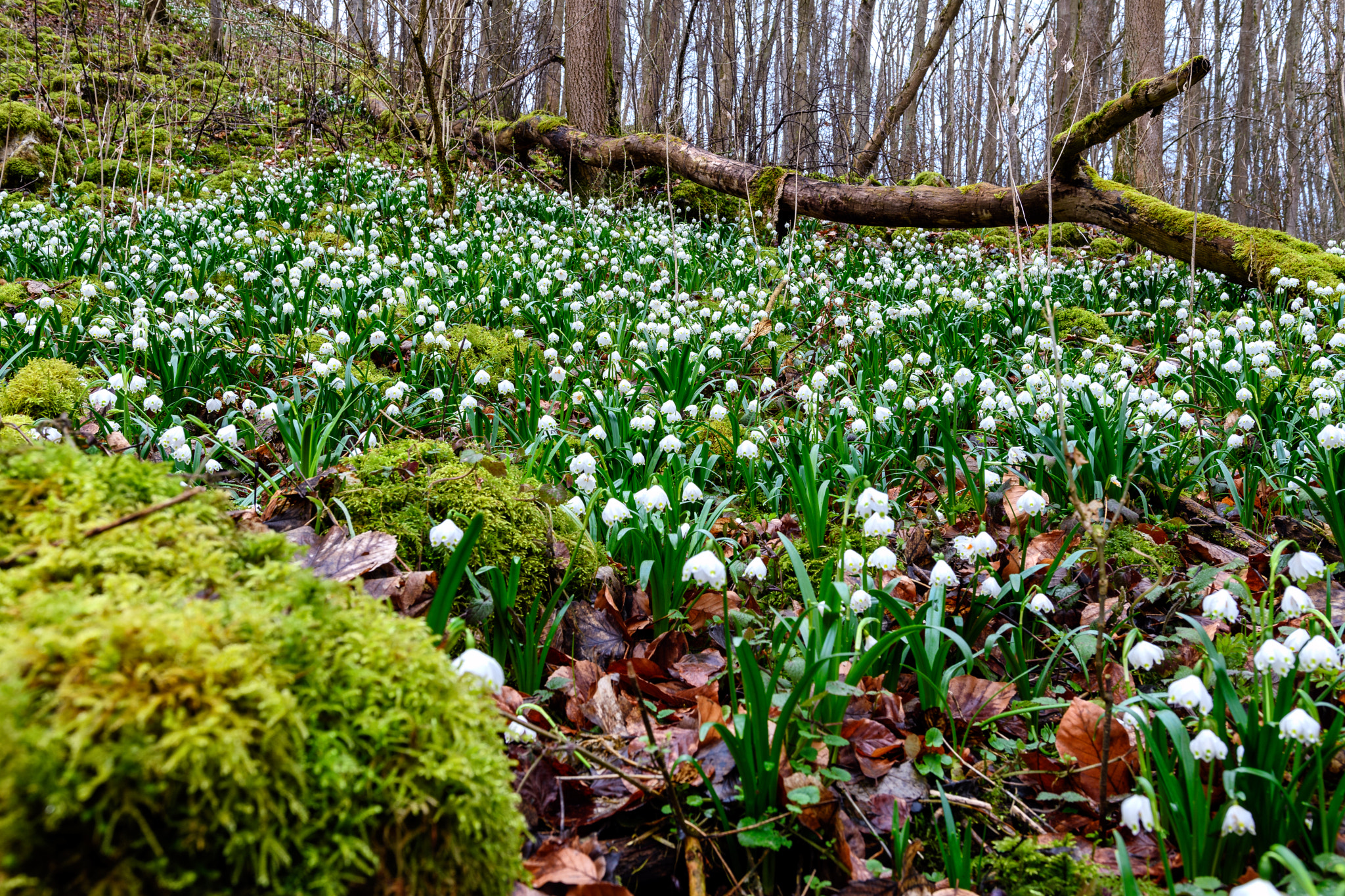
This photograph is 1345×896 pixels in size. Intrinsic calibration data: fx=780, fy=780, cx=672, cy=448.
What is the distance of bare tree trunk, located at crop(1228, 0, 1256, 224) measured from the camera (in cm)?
1634

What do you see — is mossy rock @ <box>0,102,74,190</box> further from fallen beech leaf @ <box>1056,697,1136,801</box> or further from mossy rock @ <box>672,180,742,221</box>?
fallen beech leaf @ <box>1056,697,1136,801</box>

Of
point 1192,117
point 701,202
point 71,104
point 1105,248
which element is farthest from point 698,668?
point 71,104

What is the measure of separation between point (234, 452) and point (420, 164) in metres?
10.3

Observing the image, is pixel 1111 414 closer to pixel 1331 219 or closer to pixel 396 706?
pixel 396 706

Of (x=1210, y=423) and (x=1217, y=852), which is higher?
(x=1210, y=423)

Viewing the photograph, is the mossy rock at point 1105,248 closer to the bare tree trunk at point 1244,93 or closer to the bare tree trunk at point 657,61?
the bare tree trunk at point 657,61

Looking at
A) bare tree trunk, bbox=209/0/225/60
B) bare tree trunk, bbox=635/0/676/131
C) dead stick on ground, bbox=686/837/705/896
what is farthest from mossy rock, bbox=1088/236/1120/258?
bare tree trunk, bbox=209/0/225/60

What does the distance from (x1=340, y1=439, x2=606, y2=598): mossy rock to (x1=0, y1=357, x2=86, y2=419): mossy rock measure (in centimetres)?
148

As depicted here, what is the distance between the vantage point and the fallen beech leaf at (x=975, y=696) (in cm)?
190

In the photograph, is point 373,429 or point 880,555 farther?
point 373,429

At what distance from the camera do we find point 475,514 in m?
2.17

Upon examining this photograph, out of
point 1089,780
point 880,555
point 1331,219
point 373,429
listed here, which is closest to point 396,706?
point 880,555

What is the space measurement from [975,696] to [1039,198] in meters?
6.88

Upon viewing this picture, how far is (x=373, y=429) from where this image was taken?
10.6 feet
